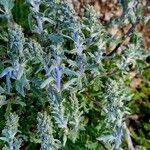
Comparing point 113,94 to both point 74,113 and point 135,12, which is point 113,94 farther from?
point 135,12

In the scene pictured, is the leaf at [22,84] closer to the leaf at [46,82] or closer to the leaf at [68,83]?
the leaf at [46,82]

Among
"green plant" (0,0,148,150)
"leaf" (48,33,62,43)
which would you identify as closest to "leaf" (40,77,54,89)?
"green plant" (0,0,148,150)

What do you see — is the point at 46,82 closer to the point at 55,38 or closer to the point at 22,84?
the point at 22,84

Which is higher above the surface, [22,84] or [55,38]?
[55,38]

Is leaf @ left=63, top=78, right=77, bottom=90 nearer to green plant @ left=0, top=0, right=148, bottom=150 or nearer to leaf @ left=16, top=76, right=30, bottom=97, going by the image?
green plant @ left=0, top=0, right=148, bottom=150

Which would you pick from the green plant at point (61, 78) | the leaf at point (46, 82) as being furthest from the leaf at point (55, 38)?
the leaf at point (46, 82)

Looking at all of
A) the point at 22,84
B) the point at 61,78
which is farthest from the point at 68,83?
the point at 22,84

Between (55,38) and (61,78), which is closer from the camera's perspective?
(55,38)

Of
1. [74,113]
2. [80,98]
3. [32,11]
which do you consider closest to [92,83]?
[80,98]

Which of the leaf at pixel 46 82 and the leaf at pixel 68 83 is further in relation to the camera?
the leaf at pixel 68 83

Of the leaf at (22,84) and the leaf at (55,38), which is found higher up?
the leaf at (55,38)

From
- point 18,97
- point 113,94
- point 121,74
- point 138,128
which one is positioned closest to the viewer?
point 113,94
